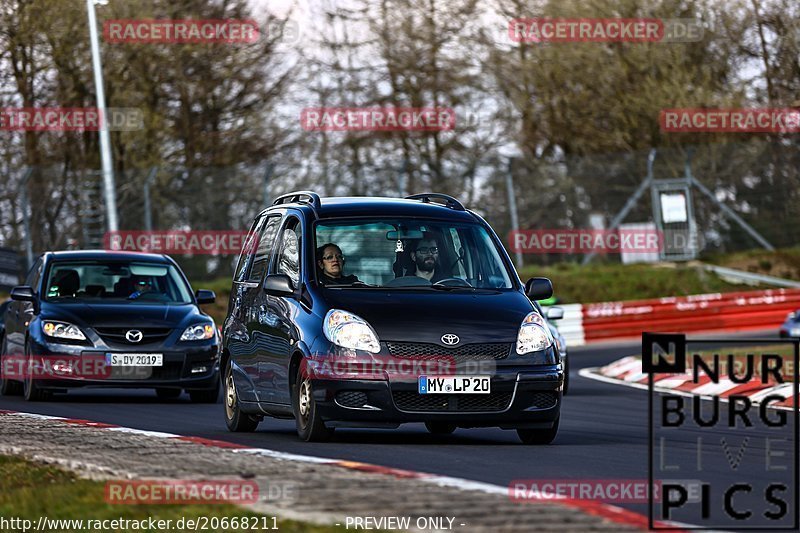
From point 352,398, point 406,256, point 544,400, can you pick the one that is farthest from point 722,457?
point 406,256

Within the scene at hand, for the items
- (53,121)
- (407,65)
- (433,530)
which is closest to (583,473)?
(433,530)

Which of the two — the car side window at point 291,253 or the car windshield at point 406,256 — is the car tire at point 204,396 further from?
the car windshield at point 406,256

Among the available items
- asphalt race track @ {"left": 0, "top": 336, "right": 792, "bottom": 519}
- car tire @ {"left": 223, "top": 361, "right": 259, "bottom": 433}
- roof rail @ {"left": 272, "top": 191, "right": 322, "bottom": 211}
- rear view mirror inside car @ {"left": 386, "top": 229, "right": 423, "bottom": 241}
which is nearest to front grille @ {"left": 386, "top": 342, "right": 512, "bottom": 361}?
asphalt race track @ {"left": 0, "top": 336, "right": 792, "bottom": 519}

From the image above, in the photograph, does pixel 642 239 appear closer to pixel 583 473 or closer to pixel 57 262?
pixel 57 262

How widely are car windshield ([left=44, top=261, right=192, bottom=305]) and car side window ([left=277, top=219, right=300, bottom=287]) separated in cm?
522

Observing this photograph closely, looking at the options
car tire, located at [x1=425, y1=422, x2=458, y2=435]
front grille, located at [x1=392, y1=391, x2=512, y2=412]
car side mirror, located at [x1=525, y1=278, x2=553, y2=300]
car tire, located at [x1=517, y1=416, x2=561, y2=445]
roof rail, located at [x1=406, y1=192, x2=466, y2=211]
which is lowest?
car tire, located at [x1=425, y1=422, x2=458, y2=435]

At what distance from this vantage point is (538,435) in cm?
1140

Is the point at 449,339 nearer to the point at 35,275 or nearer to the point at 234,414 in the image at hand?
the point at 234,414

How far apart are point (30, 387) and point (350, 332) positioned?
6601 mm

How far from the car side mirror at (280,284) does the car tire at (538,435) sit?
6.18ft

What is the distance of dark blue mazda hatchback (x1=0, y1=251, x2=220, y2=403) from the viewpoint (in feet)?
53.6

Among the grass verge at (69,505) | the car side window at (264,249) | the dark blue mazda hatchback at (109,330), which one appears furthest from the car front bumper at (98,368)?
the grass verge at (69,505)

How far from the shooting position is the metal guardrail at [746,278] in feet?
Answer: 120

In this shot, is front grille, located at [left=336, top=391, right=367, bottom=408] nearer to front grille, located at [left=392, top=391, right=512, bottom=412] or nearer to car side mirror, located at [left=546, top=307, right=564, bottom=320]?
front grille, located at [left=392, top=391, right=512, bottom=412]
